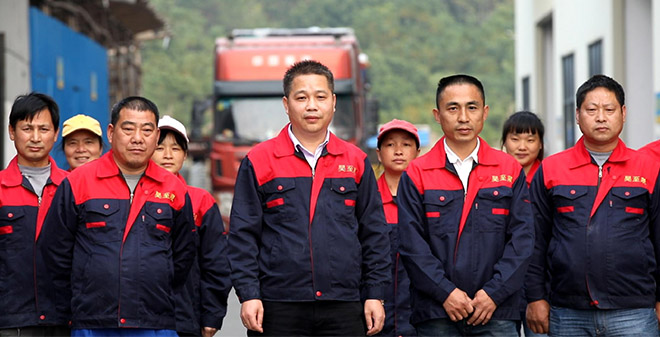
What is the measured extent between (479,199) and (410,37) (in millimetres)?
98539

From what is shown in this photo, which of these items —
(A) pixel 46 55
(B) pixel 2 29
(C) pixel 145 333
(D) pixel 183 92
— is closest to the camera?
(C) pixel 145 333

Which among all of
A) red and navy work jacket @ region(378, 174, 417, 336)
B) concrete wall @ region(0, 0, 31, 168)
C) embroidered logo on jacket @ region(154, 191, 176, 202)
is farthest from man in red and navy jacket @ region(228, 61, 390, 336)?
concrete wall @ region(0, 0, 31, 168)

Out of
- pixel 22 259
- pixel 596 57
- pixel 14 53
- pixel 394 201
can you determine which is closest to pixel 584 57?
pixel 596 57

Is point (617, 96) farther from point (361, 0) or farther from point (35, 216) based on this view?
point (361, 0)

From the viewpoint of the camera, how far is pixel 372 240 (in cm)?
545

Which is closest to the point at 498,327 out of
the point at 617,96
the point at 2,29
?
the point at 617,96

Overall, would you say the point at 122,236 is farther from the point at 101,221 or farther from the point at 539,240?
the point at 539,240

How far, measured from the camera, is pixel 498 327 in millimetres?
5438

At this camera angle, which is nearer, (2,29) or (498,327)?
(498,327)

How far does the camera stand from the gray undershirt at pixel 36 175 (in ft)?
20.9

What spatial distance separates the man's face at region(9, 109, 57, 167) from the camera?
6.44 m

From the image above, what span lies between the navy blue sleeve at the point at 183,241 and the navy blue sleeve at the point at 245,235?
0.40m

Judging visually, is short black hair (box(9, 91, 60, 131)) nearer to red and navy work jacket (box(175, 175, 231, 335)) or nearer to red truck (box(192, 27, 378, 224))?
red and navy work jacket (box(175, 175, 231, 335))

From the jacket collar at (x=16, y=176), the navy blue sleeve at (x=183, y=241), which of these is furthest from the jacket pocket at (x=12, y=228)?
the navy blue sleeve at (x=183, y=241)
